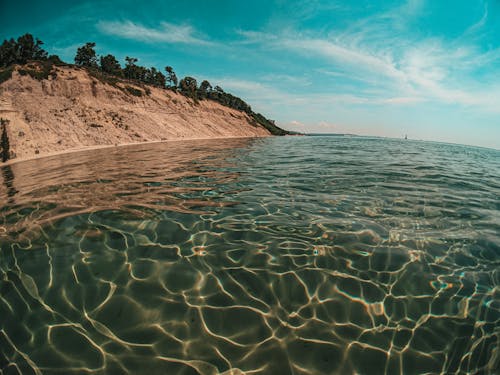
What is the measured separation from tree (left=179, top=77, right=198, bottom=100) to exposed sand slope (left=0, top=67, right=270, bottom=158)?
10298 millimetres

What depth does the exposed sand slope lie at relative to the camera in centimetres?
2339

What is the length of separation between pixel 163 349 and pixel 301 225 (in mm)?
3211

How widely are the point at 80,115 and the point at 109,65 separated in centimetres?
2471

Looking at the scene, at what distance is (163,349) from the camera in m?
2.51

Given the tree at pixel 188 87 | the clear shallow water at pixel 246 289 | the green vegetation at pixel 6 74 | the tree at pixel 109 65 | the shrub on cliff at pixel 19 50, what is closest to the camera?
the clear shallow water at pixel 246 289

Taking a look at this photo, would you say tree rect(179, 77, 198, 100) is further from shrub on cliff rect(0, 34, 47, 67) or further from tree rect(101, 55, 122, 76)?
shrub on cliff rect(0, 34, 47, 67)

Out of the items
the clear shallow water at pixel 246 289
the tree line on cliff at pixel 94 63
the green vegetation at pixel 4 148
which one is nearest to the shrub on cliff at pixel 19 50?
the tree line on cliff at pixel 94 63

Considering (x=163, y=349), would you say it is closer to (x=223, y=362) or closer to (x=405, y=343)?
(x=223, y=362)

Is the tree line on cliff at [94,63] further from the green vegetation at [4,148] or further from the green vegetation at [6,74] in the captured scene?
the green vegetation at [4,148]

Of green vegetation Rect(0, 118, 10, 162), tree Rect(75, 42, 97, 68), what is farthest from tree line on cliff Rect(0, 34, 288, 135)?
green vegetation Rect(0, 118, 10, 162)

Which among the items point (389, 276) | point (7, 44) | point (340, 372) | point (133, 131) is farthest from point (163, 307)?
point (7, 44)

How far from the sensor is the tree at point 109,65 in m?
47.3

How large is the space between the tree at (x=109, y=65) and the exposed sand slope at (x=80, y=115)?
890cm

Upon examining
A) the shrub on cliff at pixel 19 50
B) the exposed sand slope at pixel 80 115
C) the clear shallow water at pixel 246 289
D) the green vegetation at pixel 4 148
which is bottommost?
the clear shallow water at pixel 246 289
